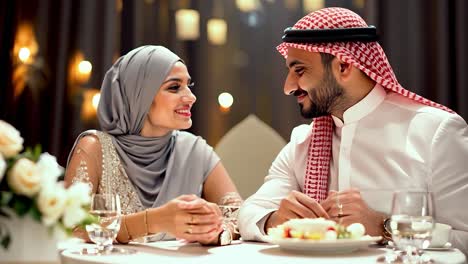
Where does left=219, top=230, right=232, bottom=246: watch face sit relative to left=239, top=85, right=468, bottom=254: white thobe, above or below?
below

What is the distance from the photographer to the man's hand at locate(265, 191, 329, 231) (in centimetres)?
198

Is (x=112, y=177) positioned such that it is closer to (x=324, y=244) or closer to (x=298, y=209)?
(x=298, y=209)

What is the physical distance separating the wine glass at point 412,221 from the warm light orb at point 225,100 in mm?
2282

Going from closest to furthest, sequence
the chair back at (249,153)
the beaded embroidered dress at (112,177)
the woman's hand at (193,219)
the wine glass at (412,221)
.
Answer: the wine glass at (412,221) → the woman's hand at (193,219) → the beaded embroidered dress at (112,177) → the chair back at (249,153)

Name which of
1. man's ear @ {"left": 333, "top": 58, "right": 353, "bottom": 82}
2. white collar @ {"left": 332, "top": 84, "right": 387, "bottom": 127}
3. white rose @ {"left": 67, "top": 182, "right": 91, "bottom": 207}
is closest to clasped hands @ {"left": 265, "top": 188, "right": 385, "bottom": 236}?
white collar @ {"left": 332, "top": 84, "right": 387, "bottom": 127}

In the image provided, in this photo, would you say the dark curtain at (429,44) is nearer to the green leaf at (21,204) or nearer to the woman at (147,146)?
the woman at (147,146)

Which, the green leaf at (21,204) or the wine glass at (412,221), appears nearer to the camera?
the green leaf at (21,204)

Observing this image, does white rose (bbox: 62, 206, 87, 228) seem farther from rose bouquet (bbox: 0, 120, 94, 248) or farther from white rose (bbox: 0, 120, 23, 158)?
white rose (bbox: 0, 120, 23, 158)

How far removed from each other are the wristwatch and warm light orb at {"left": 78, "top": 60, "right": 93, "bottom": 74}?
2135 millimetres

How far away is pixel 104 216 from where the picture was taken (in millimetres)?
1742

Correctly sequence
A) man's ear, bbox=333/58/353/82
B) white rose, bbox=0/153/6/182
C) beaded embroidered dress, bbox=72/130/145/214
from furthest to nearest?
beaded embroidered dress, bbox=72/130/145/214 → man's ear, bbox=333/58/353/82 → white rose, bbox=0/153/6/182

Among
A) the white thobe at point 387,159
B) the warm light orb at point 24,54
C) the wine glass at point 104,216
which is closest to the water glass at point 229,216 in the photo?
the white thobe at point 387,159

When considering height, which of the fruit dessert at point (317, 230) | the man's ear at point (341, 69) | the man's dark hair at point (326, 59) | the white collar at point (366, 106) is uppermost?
the man's dark hair at point (326, 59)

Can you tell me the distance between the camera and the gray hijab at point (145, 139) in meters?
2.94
